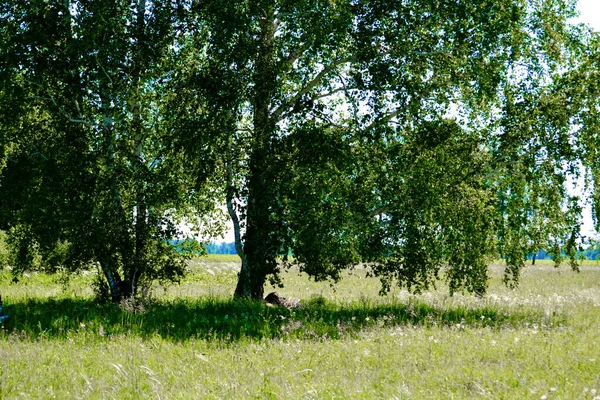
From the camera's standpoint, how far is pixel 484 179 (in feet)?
48.6

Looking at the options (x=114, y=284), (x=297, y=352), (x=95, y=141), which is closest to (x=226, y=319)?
(x=297, y=352)

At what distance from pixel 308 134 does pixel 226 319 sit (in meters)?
4.50

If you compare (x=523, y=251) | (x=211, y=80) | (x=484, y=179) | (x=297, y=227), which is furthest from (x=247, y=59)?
(x=523, y=251)

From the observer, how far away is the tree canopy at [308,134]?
13.9 meters

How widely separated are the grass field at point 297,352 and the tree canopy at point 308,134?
1.56 m

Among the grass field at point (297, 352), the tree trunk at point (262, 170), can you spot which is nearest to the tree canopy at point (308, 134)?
the tree trunk at point (262, 170)

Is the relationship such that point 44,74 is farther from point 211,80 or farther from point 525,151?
point 525,151

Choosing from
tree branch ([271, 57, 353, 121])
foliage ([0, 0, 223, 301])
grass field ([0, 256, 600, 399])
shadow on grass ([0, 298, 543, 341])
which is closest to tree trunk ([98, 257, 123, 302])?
foliage ([0, 0, 223, 301])

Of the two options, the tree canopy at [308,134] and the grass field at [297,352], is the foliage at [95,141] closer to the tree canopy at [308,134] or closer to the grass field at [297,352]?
the tree canopy at [308,134]

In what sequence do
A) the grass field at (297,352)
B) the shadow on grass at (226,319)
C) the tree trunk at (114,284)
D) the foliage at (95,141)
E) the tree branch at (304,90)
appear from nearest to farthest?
the grass field at (297,352) < the shadow on grass at (226,319) < the foliage at (95,141) < the tree branch at (304,90) < the tree trunk at (114,284)

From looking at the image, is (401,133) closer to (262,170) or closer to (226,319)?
(262,170)

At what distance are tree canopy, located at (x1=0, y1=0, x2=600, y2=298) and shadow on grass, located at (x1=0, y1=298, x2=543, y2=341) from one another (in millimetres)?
1093

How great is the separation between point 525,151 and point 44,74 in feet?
37.1

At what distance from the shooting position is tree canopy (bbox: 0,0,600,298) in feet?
45.4
